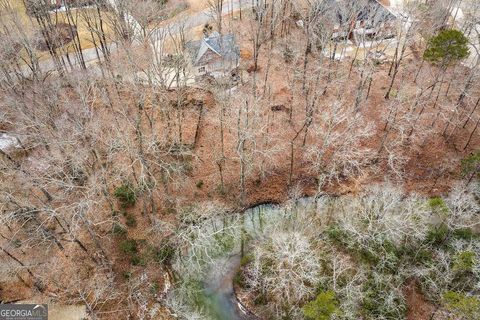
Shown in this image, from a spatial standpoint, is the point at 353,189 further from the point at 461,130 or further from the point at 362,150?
the point at 461,130

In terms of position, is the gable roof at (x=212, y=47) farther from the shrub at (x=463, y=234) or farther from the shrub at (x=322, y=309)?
the shrub at (x=322, y=309)

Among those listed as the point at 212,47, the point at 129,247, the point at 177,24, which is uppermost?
the point at 177,24

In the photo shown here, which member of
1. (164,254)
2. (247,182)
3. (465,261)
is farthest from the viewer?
(247,182)

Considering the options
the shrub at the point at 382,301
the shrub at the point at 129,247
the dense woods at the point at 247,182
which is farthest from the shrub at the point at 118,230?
the shrub at the point at 382,301

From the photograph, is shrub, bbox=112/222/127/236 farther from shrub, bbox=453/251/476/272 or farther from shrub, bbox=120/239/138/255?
shrub, bbox=453/251/476/272

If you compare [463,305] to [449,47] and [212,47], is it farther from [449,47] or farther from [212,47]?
[212,47]

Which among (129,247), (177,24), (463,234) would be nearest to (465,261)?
(463,234)

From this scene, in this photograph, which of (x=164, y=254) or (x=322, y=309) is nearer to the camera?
(x=322, y=309)
